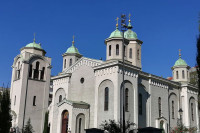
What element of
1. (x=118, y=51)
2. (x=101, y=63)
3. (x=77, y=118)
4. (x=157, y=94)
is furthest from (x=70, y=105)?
(x=157, y=94)

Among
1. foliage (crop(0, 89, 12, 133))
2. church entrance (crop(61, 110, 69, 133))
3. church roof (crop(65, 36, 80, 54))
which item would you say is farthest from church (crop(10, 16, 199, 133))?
foliage (crop(0, 89, 12, 133))

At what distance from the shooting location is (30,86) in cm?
3809

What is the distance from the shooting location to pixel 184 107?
39250 millimetres

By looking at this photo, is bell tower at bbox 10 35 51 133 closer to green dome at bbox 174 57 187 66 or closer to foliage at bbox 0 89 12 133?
foliage at bbox 0 89 12 133

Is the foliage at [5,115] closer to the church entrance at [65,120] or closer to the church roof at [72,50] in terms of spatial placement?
the church entrance at [65,120]

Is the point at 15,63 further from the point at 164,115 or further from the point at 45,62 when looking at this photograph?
the point at 164,115

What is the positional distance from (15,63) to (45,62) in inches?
173

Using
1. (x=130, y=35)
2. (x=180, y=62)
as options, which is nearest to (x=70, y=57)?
(x=130, y=35)

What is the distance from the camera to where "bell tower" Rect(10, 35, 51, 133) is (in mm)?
36719

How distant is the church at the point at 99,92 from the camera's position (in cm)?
2994

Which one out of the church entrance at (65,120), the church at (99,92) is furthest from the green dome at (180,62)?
the church entrance at (65,120)

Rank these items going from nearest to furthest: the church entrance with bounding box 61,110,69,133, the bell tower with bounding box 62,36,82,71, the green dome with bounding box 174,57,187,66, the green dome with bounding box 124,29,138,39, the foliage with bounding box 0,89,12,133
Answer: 1. the foliage with bounding box 0,89,12,133
2. the church entrance with bounding box 61,110,69,133
3. the green dome with bounding box 124,29,138,39
4. the green dome with bounding box 174,57,187,66
5. the bell tower with bounding box 62,36,82,71

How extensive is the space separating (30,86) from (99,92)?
12.2m

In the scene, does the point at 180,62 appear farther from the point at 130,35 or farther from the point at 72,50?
the point at 72,50
